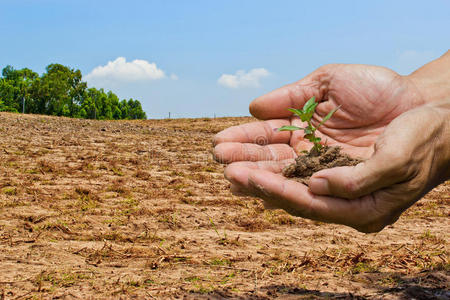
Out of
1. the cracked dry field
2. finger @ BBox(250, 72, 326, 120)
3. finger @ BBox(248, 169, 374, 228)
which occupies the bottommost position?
the cracked dry field

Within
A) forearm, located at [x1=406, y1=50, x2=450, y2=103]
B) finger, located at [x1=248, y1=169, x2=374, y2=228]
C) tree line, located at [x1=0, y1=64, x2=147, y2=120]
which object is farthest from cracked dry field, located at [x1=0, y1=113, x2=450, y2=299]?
tree line, located at [x1=0, y1=64, x2=147, y2=120]

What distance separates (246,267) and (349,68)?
1.78 meters

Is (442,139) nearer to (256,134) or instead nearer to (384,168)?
(384,168)

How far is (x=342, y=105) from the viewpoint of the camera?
301cm

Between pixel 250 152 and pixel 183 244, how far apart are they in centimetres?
150

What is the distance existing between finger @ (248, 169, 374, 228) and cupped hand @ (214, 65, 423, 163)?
2.09 ft

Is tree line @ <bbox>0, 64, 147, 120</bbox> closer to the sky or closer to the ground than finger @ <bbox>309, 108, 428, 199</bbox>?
closer to the sky

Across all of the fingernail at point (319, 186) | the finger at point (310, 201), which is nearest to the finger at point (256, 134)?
the finger at point (310, 201)

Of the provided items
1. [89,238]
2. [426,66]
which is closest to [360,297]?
[426,66]

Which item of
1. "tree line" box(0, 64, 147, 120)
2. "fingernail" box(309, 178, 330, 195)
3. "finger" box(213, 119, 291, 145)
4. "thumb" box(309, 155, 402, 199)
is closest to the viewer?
"thumb" box(309, 155, 402, 199)

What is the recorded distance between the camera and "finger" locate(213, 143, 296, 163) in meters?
2.69

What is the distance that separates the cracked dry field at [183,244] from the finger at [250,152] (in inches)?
37.1

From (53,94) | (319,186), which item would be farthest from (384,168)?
(53,94)

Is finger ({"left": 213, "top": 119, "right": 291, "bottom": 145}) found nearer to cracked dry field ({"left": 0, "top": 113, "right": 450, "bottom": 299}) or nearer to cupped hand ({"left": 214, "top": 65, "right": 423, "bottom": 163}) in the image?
cupped hand ({"left": 214, "top": 65, "right": 423, "bottom": 163})
